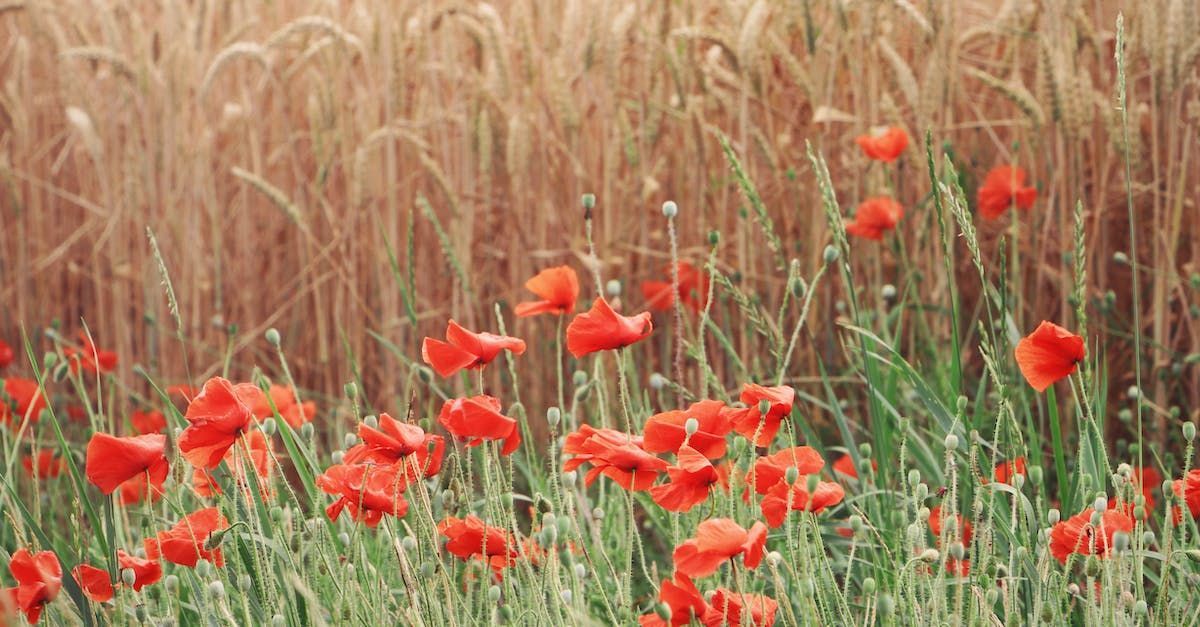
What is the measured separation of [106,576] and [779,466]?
23.1 inches

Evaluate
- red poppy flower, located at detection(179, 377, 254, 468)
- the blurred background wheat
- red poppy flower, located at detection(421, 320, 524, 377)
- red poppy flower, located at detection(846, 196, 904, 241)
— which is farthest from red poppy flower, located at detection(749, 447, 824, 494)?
red poppy flower, located at detection(846, 196, 904, 241)

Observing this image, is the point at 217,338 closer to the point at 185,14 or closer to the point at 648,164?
the point at 185,14

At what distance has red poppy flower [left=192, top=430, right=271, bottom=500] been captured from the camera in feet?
3.75

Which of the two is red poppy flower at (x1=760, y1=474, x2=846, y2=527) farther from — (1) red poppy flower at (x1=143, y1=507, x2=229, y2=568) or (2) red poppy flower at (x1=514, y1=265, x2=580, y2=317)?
(1) red poppy flower at (x1=143, y1=507, x2=229, y2=568)

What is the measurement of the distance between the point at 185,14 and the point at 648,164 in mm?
1125

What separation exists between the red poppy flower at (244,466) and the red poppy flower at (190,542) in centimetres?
4

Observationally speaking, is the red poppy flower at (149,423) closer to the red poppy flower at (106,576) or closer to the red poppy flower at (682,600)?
the red poppy flower at (106,576)

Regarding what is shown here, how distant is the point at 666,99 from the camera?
7.93ft

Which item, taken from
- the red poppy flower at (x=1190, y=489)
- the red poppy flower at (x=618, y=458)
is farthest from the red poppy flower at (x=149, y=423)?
the red poppy flower at (x=1190, y=489)

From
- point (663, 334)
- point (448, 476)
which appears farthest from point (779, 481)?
point (663, 334)

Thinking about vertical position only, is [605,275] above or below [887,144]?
below

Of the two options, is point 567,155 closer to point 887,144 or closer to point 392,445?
point 887,144

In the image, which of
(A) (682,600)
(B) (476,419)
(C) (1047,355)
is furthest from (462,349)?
(C) (1047,355)

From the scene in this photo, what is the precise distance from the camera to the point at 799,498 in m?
1.04
